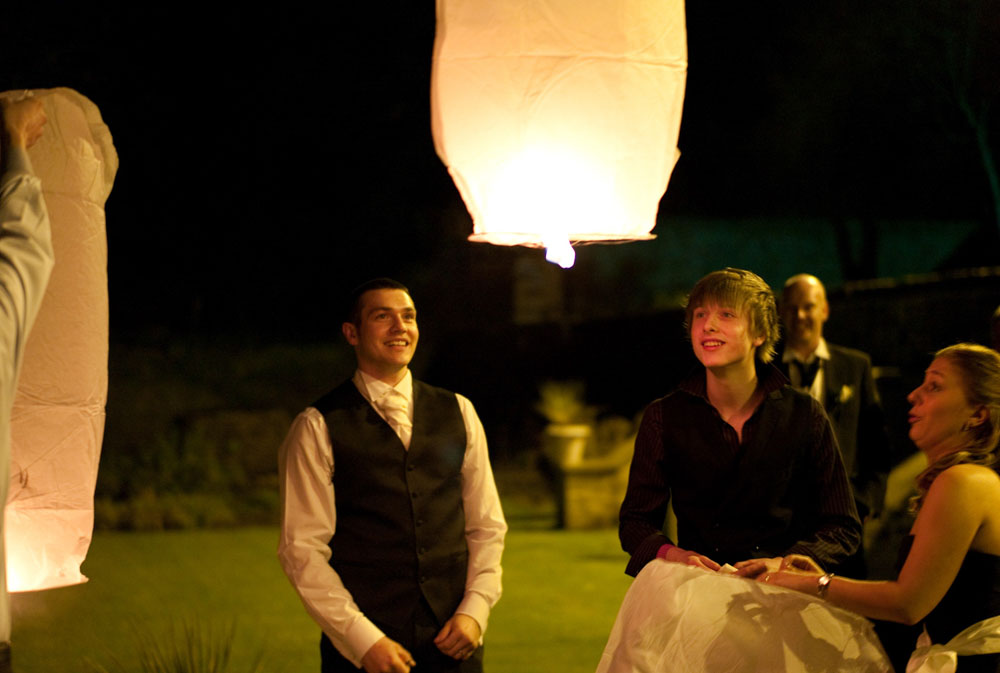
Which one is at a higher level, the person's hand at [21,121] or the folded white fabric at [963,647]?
the person's hand at [21,121]

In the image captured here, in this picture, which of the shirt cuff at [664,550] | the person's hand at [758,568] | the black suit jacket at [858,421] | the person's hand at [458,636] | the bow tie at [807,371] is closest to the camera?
the person's hand at [758,568]

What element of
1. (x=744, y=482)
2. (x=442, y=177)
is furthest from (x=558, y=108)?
(x=442, y=177)

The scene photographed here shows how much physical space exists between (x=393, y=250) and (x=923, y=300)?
400 inches

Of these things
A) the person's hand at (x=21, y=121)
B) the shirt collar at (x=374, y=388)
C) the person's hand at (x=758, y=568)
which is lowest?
the person's hand at (x=758, y=568)

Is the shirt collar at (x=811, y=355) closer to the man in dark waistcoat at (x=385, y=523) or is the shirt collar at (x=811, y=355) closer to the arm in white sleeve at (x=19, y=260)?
the man in dark waistcoat at (x=385, y=523)

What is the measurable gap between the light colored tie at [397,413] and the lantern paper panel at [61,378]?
2.60 feet

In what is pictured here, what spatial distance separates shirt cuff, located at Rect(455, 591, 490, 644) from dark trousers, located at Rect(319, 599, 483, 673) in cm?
8

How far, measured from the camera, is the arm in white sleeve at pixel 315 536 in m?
2.84

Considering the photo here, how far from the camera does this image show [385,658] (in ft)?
9.25

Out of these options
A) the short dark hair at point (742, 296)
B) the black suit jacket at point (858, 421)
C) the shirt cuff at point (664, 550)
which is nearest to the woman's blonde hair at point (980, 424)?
the short dark hair at point (742, 296)

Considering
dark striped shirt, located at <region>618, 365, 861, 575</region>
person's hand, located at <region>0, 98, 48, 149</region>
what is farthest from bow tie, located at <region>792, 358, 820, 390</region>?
person's hand, located at <region>0, 98, 48, 149</region>

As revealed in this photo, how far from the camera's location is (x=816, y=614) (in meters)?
2.38

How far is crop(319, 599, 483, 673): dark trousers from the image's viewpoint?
294 centimetres

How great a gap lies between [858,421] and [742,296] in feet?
5.53
